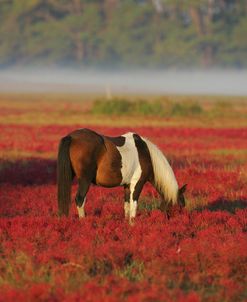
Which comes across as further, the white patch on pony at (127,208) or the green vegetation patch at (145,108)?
the green vegetation patch at (145,108)

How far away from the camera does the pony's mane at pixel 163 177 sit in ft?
36.7

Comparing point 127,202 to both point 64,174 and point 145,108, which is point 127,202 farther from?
point 145,108

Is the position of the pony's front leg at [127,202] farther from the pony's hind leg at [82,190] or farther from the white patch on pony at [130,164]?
the pony's hind leg at [82,190]

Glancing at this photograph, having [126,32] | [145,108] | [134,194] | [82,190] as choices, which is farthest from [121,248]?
[126,32]

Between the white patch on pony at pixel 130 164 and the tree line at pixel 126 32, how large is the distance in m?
92.7

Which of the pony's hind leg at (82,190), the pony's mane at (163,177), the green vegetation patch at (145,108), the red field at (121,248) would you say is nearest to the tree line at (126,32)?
the green vegetation patch at (145,108)

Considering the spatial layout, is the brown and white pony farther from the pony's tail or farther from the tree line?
the tree line

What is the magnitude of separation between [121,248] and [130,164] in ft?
→ 8.45

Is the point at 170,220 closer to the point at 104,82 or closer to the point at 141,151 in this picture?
the point at 141,151

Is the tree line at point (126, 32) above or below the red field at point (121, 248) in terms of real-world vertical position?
above

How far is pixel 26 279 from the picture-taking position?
7.70 meters

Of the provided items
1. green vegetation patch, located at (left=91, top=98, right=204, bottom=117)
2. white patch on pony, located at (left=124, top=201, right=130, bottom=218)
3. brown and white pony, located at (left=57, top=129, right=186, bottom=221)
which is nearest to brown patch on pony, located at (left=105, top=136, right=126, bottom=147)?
brown and white pony, located at (left=57, top=129, right=186, bottom=221)

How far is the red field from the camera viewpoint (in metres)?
7.28

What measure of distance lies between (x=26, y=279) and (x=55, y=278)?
1.09 feet
